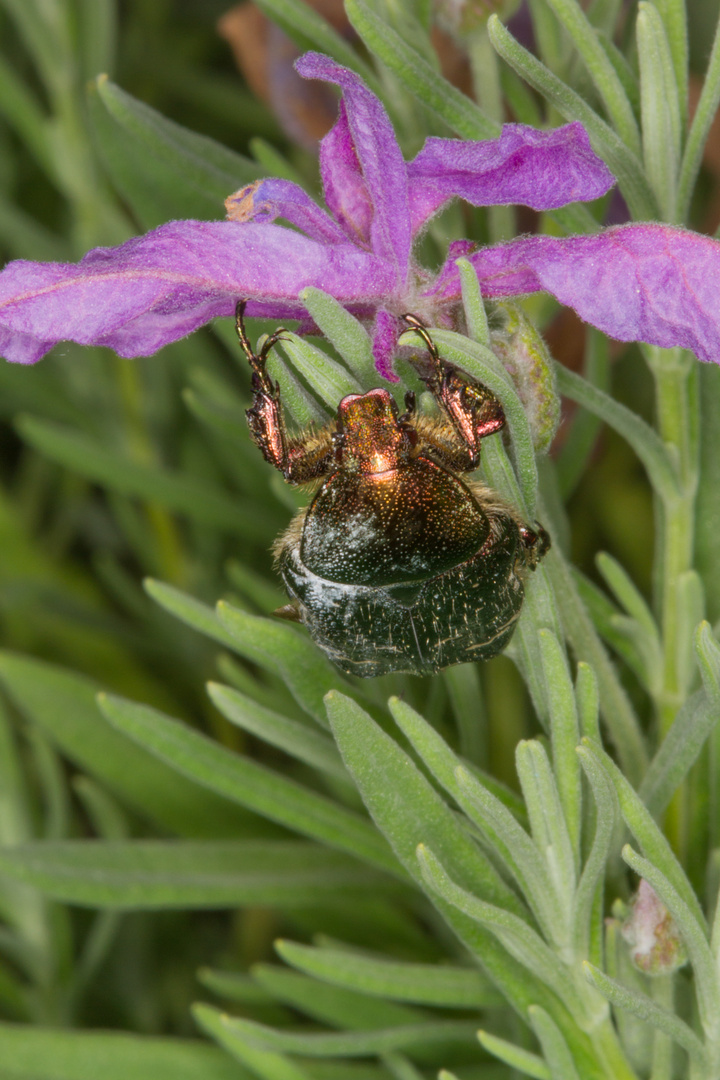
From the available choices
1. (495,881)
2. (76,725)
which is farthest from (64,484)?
(495,881)

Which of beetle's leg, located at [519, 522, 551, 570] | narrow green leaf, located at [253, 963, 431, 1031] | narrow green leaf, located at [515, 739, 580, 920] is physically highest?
beetle's leg, located at [519, 522, 551, 570]

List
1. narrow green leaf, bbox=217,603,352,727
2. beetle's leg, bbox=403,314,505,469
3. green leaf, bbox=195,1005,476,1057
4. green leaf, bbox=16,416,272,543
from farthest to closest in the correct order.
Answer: green leaf, bbox=16,416,272,543 → green leaf, bbox=195,1005,476,1057 → narrow green leaf, bbox=217,603,352,727 → beetle's leg, bbox=403,314,505,469

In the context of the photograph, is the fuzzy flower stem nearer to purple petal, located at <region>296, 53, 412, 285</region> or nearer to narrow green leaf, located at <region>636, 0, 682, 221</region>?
narrow green leaf, located at <region>636, 0, 682, 221</region>

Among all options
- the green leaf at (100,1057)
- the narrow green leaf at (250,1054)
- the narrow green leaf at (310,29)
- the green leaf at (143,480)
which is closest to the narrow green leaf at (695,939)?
the narrow green leaf at (250,1054)

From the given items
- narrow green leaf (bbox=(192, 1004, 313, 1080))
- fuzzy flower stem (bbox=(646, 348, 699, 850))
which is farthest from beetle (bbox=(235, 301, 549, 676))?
narrow green leaf (bbox=(192, 1004, 313, 1080))

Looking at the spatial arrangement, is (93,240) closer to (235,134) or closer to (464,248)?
(235,134)

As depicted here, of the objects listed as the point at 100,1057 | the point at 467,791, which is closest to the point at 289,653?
the point at 467,791

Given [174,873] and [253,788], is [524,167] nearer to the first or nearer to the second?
[253,788]
